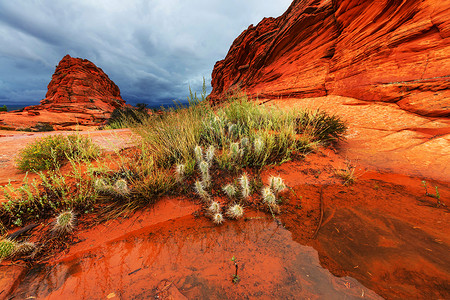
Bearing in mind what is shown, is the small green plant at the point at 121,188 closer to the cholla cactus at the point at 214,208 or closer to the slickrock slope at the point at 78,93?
the cholla cactus at the point at 214,208

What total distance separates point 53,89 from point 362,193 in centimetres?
4377

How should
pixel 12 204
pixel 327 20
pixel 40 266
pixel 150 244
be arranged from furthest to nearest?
pixel 327 20 → pixel 12 204 → pixel 150 244 → pixel 40 266

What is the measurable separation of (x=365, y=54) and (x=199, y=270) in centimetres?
1046

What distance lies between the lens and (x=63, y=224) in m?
1.79

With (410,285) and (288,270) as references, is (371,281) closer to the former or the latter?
(410,285)

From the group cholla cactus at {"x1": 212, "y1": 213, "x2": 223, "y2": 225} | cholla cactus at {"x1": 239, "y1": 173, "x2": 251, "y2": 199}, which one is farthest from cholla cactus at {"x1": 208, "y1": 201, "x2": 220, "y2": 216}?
cholla cactus at {"x1": 239, "y1": 173, "x2": 251, "y2": 199}

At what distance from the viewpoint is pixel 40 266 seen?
1511 millimetres

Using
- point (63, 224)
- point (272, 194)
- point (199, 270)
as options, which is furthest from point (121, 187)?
point (272, 194)

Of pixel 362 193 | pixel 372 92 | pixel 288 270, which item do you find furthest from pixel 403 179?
pixel 372 92

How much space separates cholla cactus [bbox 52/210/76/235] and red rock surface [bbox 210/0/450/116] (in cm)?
524

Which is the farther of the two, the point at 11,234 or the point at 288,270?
the point at 11,234

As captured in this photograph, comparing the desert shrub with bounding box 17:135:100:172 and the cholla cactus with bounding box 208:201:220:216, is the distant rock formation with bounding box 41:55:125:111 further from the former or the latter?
the cholla cactus with bounding box 208:201:220:216

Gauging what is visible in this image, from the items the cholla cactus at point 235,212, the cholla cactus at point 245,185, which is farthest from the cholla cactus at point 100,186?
the cholla cactus at point 245,185

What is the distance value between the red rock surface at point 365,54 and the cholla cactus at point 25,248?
5578mm
